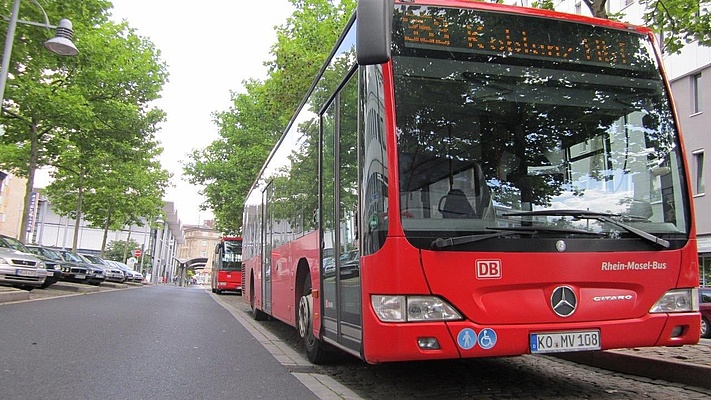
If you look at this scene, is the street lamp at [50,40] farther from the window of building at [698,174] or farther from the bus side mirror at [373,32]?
the window of building at [698,174]

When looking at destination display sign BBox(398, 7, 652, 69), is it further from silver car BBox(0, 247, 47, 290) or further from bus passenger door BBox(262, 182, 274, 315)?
silver car BBox(0, 247, 47, 290)

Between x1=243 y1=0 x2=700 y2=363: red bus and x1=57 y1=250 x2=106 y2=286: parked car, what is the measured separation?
76.5 feet

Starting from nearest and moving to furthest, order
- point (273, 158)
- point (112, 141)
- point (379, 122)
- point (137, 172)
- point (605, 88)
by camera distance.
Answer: point (379, 122)
point (605, 88)
point (273, 158)
point (112, 141)
point (137, 172)

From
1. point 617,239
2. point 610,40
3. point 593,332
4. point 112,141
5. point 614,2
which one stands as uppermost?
point 614,2

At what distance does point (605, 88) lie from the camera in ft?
14.8

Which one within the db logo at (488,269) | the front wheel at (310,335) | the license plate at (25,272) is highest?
the license plate at (25,272)

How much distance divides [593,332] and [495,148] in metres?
1.49

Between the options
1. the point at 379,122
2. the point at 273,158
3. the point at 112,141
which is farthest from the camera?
the point at 112,141

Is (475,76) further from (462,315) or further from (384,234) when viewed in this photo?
(462,315)

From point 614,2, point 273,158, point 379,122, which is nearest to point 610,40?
point 379,122

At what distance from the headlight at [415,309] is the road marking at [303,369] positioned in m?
1.21

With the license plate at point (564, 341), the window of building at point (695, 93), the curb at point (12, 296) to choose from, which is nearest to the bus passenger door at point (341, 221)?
the license plate at point (564, 341)

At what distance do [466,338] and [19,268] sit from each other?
1414 centimetres

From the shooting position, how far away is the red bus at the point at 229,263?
2880cm
